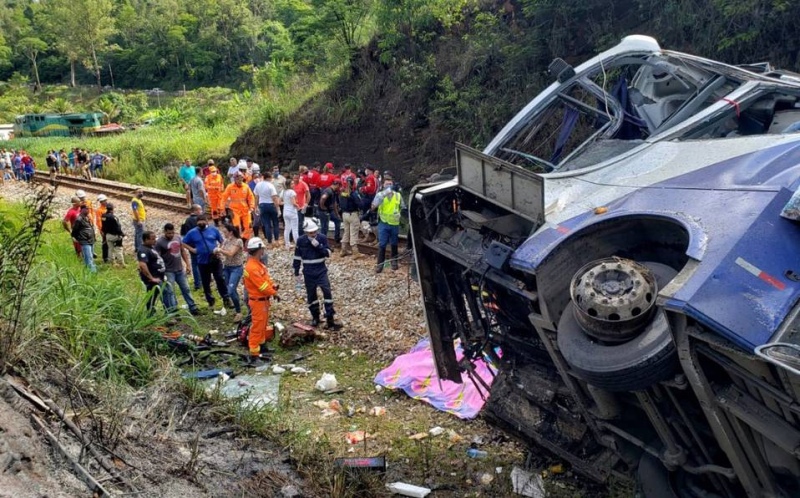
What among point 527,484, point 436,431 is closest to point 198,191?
point 436,431

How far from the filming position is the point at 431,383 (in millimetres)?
7027

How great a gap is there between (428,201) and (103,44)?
57815 mm

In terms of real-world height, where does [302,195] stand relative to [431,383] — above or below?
above

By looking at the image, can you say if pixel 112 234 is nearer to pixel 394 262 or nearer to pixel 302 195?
pixel 302 195

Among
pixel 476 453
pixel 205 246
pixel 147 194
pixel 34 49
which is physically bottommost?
pixel 147 194

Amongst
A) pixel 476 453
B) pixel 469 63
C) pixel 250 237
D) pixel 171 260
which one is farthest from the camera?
pixel 469 63

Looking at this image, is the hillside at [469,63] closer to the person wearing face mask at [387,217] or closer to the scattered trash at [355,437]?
the person wearing face mask at [387,217]

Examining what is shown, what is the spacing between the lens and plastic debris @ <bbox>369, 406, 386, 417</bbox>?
6684 millimetres

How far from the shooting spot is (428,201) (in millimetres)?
5305

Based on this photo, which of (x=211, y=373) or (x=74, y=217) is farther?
(x=74, y=217)

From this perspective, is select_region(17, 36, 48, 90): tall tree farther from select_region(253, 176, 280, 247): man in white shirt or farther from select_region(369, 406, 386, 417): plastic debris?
select_region(369, 406, 386, 417): plastic debris

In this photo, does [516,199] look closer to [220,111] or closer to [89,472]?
[89,472]

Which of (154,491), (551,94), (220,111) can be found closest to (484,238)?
(551,94)

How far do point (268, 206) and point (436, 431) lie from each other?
299 inches
